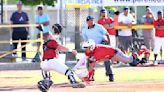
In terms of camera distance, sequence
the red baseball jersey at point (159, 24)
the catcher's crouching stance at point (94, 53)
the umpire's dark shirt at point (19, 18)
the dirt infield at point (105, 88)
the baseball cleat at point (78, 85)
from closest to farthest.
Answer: the dirt infield at point (105, 88) < the baseball cleat at point (78, 85) < the catcher's crouching stance at point (94, 53) < the red baseball jersey at point (159, 24) < the umpire's dark shirt at point (19, 18)

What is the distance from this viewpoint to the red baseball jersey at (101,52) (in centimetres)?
1630

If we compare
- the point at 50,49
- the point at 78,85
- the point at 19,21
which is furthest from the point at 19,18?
the point at 50,49

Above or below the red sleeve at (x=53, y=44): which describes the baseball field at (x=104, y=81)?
below

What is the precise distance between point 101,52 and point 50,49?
1.74 metres

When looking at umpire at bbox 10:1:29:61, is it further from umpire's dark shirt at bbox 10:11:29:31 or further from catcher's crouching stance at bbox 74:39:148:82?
catcher's crouching stance at bbox 74:39:148:82

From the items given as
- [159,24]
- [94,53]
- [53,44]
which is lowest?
[94,53]

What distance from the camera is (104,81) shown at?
17641mm

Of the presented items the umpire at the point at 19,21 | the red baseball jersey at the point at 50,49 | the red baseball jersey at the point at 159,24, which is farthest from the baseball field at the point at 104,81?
the umpire at the point at 19,21

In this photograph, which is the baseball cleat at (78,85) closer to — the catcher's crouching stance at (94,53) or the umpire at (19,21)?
the catcher's crouching stance at (94,53)

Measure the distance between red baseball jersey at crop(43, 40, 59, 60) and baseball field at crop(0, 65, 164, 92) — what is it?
3.03ft

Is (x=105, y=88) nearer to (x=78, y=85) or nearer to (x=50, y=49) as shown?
(x=78, y=85)

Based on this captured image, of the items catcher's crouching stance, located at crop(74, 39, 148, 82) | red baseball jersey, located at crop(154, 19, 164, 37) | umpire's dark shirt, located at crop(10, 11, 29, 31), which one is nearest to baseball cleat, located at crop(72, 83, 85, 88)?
catcher's crouching stance, located at crop(74, 39, 148, 82)

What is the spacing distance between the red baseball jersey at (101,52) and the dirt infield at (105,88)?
74cm

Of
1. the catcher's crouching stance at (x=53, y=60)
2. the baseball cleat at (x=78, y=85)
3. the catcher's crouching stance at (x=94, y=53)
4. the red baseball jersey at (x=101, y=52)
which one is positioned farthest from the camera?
the red baseball jersey at (x=101, y=52)
